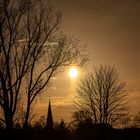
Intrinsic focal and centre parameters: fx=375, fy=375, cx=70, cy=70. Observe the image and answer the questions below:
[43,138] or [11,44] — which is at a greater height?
[11,44]

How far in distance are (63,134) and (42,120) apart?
26985 millimetres

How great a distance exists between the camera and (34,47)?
26516mm

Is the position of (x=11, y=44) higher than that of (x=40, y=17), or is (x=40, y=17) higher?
(x=40, y=17)

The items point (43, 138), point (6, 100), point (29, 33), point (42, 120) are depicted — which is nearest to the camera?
point (6, 100)

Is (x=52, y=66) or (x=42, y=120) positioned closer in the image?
(x=52, y=66)

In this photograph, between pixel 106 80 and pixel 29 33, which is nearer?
pixel 29 33

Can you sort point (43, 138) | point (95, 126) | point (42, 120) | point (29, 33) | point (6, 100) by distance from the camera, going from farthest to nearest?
point (42, 120)
point (95, 126)
point (43, 138)
point (29, 33)
point (6, 100)

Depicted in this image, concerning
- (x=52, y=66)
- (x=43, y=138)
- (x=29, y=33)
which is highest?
(x=29, y=33)

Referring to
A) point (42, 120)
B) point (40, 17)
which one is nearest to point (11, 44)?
point (40, 17)

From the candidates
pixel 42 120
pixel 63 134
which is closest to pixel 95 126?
pixel 63 134

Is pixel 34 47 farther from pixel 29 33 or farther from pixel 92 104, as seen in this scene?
pixel 92 104

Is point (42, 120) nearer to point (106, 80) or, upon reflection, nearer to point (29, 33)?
point (106, 80)

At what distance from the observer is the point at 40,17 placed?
87.7ft

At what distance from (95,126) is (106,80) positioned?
10.6 m
